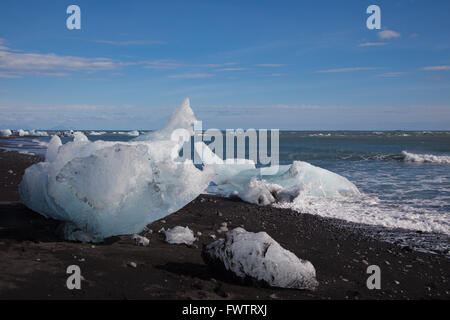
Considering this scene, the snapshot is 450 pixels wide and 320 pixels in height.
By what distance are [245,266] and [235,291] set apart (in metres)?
0.26

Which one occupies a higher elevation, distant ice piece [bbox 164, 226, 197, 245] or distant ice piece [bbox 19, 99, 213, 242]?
distant ice piece [bbox 19, 99, 213, 242]

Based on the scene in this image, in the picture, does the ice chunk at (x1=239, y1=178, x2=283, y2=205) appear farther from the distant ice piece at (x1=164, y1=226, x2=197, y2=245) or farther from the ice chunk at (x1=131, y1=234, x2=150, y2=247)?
the ice chunk at (x1=131, y1=234, x2=150, y2=247)

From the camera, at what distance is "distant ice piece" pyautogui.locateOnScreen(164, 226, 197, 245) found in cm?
511

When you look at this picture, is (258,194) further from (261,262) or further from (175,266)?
(261,262)

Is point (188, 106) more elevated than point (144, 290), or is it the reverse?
point (188, 106)

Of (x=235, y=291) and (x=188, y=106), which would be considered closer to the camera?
(x=235, y=291)

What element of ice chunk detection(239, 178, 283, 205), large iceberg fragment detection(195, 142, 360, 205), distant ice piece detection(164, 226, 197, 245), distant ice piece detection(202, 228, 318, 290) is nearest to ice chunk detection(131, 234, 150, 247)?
distant ice piece detection(164, 226, 197, 245)

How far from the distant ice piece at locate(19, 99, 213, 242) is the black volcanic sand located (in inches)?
10.6

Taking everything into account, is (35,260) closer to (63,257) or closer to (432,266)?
(63,257)

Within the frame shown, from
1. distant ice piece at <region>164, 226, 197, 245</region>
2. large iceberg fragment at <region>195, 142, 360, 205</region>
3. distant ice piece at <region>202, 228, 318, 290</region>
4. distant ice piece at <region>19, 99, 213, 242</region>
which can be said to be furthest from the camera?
large iceberg fragment at <region>195, 142, 360, 205</region>

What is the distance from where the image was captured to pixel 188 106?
623 cm

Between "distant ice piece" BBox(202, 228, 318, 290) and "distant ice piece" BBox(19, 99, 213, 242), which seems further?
"distant ice piece" BBox(19, 99, 213, 242)
